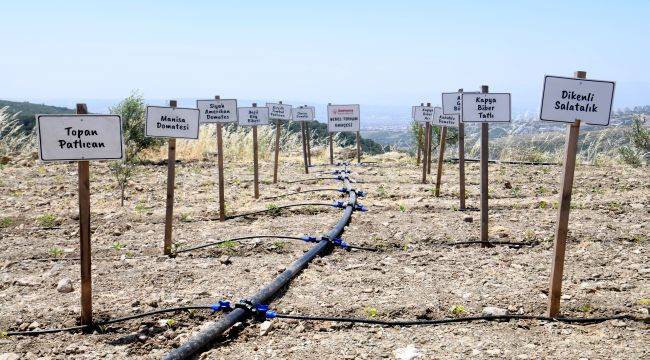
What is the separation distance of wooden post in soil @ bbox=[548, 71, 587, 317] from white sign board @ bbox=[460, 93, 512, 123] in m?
2.56

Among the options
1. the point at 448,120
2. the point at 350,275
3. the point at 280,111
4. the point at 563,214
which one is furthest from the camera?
the point at 280,111

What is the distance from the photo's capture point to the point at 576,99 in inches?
165

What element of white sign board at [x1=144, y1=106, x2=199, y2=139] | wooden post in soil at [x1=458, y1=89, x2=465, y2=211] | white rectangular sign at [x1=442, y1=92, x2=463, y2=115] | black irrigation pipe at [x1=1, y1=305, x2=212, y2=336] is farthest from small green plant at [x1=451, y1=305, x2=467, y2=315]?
white rectangular sign at [x1=442, y1=92, x2=463, y2=115]

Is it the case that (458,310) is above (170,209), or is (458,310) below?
below

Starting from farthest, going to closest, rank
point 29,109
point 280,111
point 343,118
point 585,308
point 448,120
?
point 29,109 < point 343,118 < point 280,111 < point 448,120 < point 585,308

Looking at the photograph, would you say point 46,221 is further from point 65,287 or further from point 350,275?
point 350,275

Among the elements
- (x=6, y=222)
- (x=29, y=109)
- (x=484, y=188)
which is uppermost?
(x=29, y=109)

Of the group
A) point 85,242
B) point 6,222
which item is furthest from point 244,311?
point 6,222

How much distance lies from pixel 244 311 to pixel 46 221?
507 cm

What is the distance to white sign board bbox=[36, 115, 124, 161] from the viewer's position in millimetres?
4164

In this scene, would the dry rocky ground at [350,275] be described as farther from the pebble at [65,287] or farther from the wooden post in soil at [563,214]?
the wooden post in soil at [563,214]

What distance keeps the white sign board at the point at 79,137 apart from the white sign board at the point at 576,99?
309 centimetres

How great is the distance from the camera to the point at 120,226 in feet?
25.9

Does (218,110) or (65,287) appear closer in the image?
(65,287)
